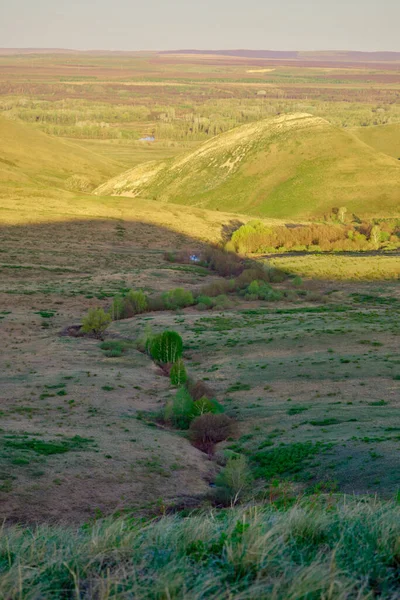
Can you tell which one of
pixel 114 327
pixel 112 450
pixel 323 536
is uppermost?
pixel 323 536

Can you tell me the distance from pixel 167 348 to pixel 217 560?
36913mm

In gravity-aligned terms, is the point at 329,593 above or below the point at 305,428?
above

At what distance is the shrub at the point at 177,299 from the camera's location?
66062 millimetres

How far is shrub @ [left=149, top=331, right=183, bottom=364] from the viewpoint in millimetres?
44688

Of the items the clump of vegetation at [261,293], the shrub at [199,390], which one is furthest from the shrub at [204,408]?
the clump of vegetation at [261,293]

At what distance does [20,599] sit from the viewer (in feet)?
23.8

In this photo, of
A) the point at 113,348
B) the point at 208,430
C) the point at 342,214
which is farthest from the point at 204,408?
the point at 342,214

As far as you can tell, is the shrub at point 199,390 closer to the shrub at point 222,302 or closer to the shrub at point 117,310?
the shrub at point 117,310

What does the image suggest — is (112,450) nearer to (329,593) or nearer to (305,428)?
(305,428)

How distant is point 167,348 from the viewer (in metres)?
44.9

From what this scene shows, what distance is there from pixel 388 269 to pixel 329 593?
80359mm

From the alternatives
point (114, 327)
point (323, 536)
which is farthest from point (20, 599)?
point (114, 327)

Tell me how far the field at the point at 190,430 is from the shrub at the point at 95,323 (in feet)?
4.28

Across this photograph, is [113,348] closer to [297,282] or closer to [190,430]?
[190,430]
